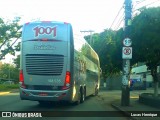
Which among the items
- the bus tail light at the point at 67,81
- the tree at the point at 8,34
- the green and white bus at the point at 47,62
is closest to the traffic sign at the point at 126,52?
the green and white bus at the point at 47,62

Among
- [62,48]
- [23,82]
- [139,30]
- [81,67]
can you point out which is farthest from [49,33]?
[139,30]

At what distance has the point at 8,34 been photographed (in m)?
55.7

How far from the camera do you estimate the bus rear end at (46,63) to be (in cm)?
1881

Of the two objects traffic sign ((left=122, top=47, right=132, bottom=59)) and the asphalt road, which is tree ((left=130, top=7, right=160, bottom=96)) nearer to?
traffic sign ((left=122, top=47, right=132, bottom=59))

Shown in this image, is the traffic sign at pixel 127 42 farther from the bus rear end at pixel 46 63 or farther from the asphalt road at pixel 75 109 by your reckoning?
the bus rear end at pixel 46 63

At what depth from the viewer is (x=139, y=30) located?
22547mm

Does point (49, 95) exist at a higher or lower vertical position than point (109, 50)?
lower

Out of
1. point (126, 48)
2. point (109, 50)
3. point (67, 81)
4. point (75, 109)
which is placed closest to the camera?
point (67, 81)

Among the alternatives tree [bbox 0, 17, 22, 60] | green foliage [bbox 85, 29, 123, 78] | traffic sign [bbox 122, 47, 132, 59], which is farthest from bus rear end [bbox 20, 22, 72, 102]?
tree [bbox 0, 17, 22, 60]

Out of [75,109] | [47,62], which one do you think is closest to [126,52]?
[75,109]

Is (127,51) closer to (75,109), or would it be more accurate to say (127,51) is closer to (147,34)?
(147,34)

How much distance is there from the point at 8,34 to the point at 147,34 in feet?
119

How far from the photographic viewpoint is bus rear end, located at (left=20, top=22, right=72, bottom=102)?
1881 centimetres

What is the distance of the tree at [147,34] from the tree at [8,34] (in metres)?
33.9
